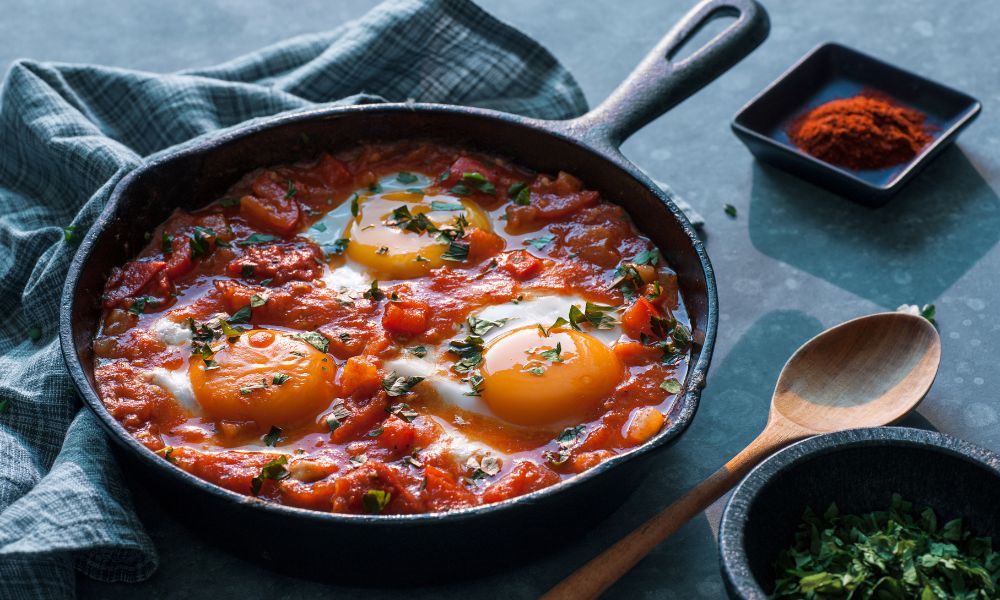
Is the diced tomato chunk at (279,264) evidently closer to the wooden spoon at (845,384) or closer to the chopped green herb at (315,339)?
the chopped green herb at (315,339)

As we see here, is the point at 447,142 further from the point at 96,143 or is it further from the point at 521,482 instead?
the point at 521,482

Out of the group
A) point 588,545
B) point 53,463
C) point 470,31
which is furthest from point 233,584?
point 470,31

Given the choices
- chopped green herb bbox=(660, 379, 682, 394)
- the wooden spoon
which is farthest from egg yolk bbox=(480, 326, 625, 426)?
the wooden spoon

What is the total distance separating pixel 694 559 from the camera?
12.1 ft

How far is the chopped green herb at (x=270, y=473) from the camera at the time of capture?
3.40 metres

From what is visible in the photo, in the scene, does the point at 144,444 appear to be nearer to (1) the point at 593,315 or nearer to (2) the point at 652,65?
(1) the point at 593,315

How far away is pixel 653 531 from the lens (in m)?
3.49

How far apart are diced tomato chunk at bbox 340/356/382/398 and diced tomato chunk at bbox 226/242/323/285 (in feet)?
1.81

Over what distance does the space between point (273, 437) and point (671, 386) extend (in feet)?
Answer: 4.38

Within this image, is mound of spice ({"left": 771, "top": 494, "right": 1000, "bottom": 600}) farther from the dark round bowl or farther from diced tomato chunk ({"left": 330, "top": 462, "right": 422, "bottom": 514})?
diced tomato chunk ({"left": 330, "top": 462, "right": 422, "bottom": 514})

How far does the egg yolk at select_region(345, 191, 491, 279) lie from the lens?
4.23m

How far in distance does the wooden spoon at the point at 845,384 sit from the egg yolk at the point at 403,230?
1329 mm

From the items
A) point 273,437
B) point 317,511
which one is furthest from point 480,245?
point 317,511

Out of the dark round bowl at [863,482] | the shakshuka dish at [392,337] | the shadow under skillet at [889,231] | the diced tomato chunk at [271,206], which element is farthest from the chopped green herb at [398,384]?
the shadow under skillet at [889,231]
